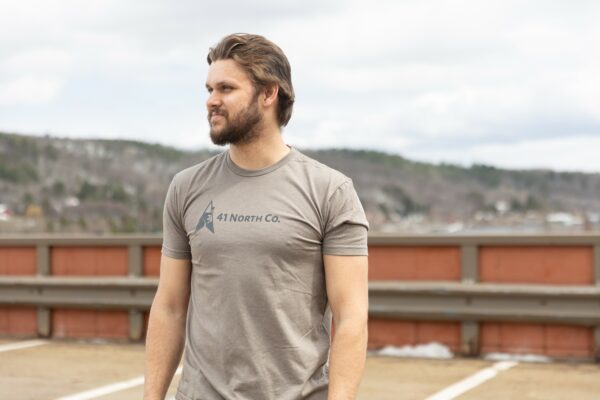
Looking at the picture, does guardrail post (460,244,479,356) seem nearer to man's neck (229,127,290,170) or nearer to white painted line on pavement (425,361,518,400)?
white painted line on pavement (425,361,518,400)

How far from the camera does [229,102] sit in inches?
109

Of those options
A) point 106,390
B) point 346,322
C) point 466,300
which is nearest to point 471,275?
point 466,300

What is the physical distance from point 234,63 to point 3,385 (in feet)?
21.1

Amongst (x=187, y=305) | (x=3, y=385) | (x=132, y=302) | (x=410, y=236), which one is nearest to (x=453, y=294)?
(x=410, y=236)

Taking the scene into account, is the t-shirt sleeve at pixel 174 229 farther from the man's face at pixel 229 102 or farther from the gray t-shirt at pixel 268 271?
the man's face at pixel 229 102

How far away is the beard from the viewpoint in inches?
109

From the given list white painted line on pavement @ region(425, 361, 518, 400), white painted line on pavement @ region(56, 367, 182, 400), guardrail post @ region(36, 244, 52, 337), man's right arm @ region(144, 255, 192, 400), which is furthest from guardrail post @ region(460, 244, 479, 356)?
man's right arm @ region(144, 255, 192, 400)

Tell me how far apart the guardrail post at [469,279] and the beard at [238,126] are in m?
7.12

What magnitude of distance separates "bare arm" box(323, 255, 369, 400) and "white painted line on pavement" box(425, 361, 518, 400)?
5220mm

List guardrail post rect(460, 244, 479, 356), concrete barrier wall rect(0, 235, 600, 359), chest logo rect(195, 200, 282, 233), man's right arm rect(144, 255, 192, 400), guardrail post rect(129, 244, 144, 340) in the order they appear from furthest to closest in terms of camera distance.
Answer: guardrail post rect(129, 244, 144, 340), guardrail post rect(460, 244, 479, 356), concrete barrier wall rect(0, 235, 600, 359), man's right arm rect(144, 255, 192, 400), chest logo rect(195, 200, 282, 233)

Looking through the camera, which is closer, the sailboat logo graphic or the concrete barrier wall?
the sailboat logo graphic

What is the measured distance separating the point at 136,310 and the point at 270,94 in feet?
27.9

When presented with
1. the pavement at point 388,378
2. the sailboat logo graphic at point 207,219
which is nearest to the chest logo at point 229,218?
the sailboat logo graphic at point 207,219

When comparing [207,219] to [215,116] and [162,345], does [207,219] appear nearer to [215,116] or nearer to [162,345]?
[215,116]
